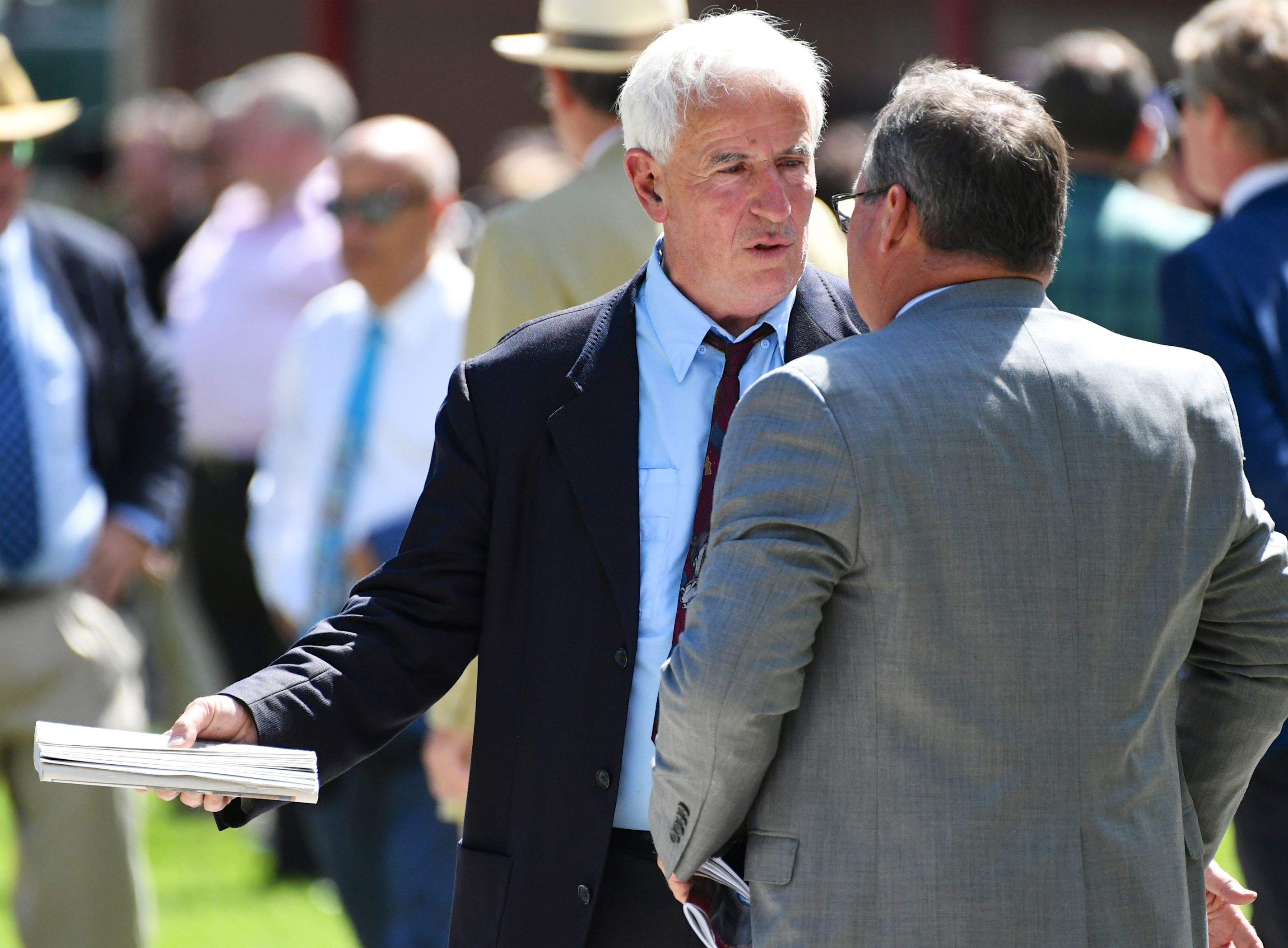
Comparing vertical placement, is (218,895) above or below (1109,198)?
below

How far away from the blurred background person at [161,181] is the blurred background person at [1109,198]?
17.4 feet

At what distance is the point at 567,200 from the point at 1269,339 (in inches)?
57.9

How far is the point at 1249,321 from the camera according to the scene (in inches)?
136

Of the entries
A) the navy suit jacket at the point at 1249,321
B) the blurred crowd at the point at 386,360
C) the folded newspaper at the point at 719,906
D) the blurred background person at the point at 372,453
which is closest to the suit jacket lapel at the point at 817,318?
the blurred crowd at the point at 386,360

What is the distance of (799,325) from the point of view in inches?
110

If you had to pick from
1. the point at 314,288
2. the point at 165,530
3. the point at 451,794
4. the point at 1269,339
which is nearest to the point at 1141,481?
the point at 1269,339

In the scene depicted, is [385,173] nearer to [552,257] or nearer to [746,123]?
[552,257]

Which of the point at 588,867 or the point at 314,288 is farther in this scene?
the point at 314,288

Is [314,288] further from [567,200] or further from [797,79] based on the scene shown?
[797,79]

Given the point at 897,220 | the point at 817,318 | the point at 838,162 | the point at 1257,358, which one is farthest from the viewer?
the point at 838,162

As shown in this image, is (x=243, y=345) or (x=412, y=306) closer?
(x=412, y=306)

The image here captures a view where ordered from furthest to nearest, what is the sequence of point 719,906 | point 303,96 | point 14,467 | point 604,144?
1. point 303,96
2. point 14,467
3. point 604,144
4. point 719,906

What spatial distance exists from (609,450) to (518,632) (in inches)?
A: 12.3

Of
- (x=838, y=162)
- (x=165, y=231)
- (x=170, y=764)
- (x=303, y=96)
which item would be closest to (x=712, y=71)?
(x=170, y=764)
